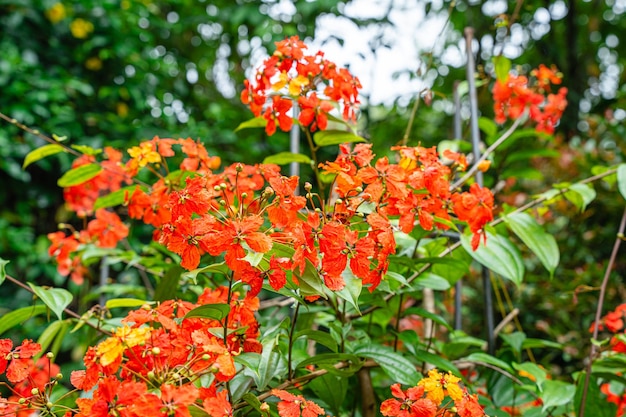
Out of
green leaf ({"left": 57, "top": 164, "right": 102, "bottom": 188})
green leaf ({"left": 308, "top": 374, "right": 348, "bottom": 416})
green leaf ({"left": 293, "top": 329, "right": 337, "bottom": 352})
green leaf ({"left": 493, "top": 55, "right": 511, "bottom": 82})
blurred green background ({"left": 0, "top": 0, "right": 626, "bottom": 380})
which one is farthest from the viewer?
blurred green background ({"left": 0, "top": 0, "right": 626, "bottom": 380})

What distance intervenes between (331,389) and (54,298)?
0.53 metres

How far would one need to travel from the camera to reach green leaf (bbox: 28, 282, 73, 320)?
1021mm

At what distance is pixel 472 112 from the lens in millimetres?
1554

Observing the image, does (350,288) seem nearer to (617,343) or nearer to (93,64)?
(617,343)

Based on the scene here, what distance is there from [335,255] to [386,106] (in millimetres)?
2210

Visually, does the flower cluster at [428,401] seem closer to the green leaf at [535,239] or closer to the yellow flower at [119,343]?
the yellow flower at [119,343]

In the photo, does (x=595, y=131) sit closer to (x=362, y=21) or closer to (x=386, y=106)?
(x=386, y=106)

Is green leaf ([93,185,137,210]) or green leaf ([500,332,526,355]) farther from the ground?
green leaf ([93,185,137,210])

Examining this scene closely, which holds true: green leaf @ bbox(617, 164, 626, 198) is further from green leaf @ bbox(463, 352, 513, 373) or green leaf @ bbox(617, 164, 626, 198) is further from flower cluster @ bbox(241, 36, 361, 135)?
flower cluster @ bbox(241, 36, 361, 135)

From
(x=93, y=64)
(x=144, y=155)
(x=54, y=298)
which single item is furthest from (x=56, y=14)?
(x=54, y=298)

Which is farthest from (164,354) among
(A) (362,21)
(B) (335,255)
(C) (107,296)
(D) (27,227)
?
(D) (27,227)

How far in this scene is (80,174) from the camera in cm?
134

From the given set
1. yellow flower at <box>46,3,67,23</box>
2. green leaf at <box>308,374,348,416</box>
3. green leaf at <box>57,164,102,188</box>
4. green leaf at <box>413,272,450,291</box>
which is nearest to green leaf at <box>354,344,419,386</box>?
green leaf at <box>308,374,348,416</box>

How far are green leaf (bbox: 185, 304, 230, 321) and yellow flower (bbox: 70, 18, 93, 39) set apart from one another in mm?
2685
